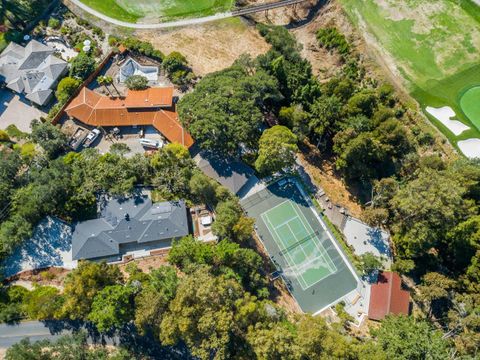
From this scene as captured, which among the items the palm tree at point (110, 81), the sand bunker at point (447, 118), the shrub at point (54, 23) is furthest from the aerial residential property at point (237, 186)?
A: the shrub at point (54, 23)

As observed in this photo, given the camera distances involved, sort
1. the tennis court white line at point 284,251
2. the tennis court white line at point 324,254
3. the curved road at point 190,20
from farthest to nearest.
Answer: the curved road at point 190,20
the tennis court white line at point 324,254
the tennis court white line at point 284,251

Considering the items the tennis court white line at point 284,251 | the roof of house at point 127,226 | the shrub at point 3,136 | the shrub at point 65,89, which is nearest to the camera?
the roof of house at point 127,226

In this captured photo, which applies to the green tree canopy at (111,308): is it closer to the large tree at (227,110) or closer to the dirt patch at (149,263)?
the dirt patch at (149,263)

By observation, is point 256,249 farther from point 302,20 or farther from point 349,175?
point 302,20

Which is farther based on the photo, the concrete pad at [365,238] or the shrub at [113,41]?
the shrub at [113,41]

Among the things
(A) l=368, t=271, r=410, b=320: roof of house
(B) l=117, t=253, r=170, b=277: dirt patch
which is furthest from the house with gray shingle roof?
(A) l=368, t=271, r=410, b=320: roof of house

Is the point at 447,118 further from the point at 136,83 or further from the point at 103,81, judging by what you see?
the point at 103,81

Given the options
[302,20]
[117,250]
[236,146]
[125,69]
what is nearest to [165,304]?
[117,250]
